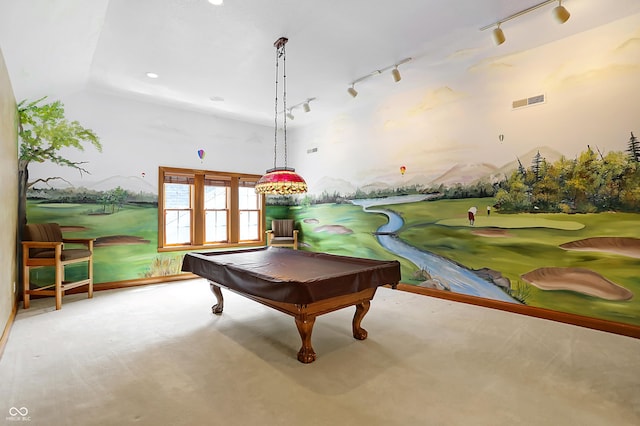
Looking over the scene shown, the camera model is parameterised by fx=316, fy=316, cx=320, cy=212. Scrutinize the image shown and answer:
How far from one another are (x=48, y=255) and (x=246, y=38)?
11.9 ft

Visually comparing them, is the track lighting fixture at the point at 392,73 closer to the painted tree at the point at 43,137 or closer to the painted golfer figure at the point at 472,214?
the painted golfer figure at the point at 472,214

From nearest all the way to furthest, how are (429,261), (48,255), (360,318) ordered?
(360,318)
(48,255)
(429,261)

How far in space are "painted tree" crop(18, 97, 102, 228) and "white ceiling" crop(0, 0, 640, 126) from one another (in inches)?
9.9

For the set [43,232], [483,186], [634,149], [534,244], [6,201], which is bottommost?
[534,244]

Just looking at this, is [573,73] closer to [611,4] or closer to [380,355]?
[611,4]

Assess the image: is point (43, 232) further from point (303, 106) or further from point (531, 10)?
point (531, 10)

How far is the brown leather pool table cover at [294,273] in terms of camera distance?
92.6 inches

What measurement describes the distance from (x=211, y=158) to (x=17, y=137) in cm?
281

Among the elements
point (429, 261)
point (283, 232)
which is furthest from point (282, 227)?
point (429, 261)

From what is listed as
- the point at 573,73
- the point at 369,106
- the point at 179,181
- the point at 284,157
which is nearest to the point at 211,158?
the point at 179,181

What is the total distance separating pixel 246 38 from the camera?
352 centimetres

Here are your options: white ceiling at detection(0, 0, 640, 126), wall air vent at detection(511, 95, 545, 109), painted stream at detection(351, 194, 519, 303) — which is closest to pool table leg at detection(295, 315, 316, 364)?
painted stream at detection(351, 194, 519, 303)

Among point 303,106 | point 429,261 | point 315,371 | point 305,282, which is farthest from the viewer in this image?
point 303,106

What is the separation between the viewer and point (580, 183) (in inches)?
139
